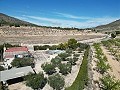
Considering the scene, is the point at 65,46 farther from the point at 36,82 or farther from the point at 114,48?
the point at 36,82

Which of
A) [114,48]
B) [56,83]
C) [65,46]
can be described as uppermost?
[56,83]

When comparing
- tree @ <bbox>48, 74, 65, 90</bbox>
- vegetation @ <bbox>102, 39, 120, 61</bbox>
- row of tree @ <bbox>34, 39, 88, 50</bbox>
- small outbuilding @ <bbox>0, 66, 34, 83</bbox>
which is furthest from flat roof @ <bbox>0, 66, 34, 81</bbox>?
row of tree @ <bbox>34, 39, 88, 50</bbox>

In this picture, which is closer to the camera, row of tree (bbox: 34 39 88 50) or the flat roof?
the flat roof

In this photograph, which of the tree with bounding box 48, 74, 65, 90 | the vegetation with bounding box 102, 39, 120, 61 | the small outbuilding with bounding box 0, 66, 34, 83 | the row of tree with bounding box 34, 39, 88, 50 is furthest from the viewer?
the row of tree with bounding box 34, 39, 88, 50

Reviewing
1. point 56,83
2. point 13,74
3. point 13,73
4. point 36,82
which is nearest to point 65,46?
point 13,73

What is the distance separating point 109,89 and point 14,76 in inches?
651

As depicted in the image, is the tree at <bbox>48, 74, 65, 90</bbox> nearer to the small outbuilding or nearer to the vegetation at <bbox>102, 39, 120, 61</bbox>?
the small outbuilding

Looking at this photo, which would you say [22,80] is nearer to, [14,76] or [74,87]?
[14,76]

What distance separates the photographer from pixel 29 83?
31766 millimetres

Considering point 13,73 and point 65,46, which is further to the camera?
point 65,46

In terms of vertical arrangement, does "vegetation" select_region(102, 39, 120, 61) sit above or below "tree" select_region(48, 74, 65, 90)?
below

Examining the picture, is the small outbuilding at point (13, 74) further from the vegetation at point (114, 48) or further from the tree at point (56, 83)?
the vegetation at point (114, 48)

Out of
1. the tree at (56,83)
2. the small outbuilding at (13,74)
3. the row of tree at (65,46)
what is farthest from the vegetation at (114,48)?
the tree at (56,83)

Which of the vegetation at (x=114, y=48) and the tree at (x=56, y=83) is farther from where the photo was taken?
the vegetation at (x=114, y=48)
